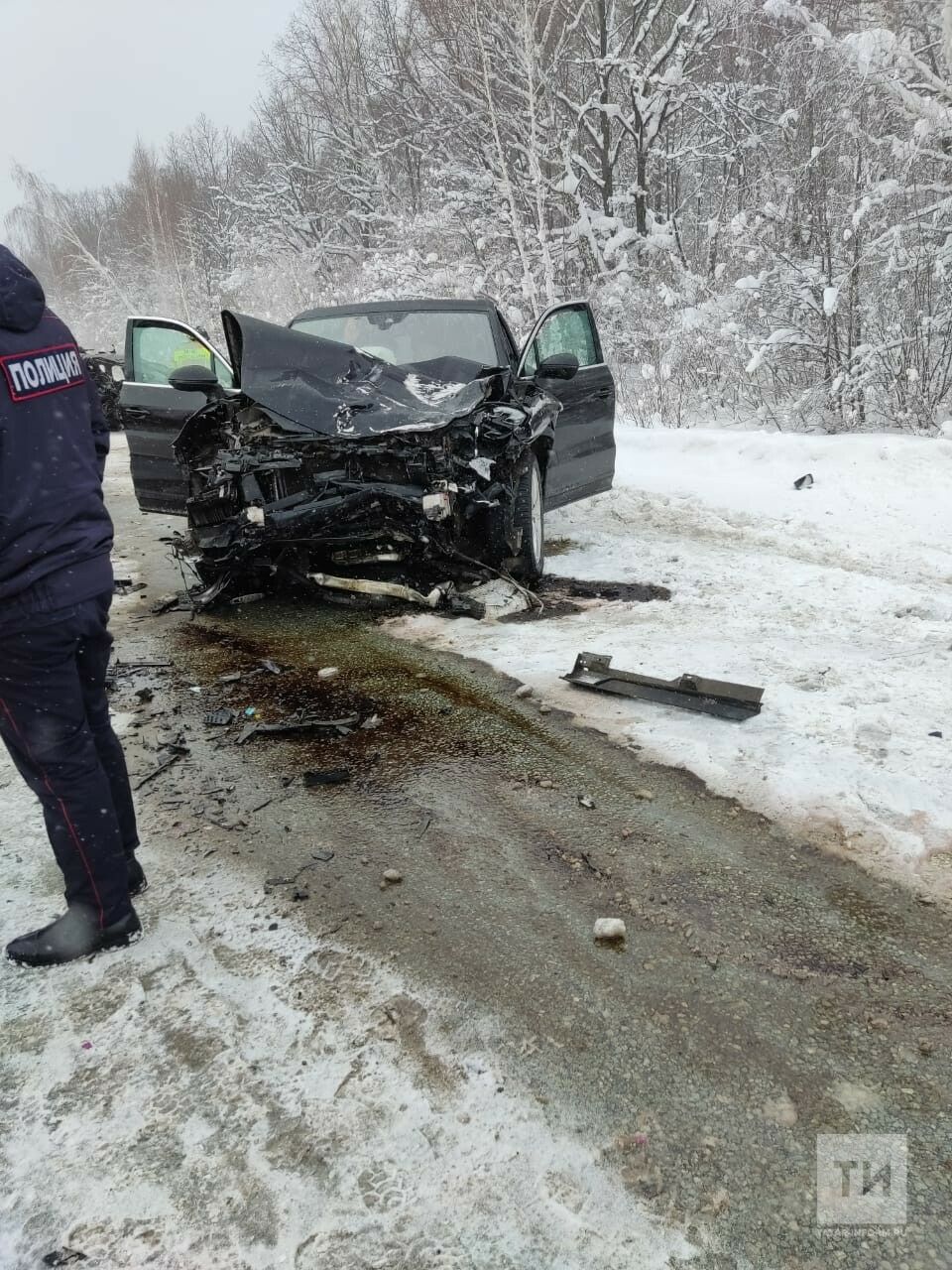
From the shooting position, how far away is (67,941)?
2201mm

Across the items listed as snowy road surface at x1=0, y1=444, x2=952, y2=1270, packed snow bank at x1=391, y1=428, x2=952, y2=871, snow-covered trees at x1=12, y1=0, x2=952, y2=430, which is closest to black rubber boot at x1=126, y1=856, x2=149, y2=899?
snowy road surface at x1=0, y1=444, x2=952, y2=1270

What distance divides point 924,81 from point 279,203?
24.1 meters

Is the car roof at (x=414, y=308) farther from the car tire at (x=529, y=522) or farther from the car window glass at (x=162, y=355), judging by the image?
the car tire at (x=529, y=522)

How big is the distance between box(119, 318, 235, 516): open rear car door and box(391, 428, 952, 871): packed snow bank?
2.41 metres

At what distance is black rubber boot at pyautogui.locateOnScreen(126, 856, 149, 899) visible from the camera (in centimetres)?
247

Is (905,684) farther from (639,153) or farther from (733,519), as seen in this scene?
(639,153)

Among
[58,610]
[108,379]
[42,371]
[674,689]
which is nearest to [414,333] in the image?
[674,689]

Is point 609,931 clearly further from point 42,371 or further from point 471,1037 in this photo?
point 42,371

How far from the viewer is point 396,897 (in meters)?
2.39

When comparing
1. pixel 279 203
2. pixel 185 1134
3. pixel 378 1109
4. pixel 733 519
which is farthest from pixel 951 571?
pixel 279 203

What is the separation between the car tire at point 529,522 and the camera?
491 cm

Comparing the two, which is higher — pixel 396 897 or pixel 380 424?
pixel 380 424

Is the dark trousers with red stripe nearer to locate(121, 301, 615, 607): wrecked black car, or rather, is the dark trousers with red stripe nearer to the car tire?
locate(121, 301, 615, 607): wrecked black car

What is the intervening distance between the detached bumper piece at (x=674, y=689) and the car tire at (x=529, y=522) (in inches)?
52.7
